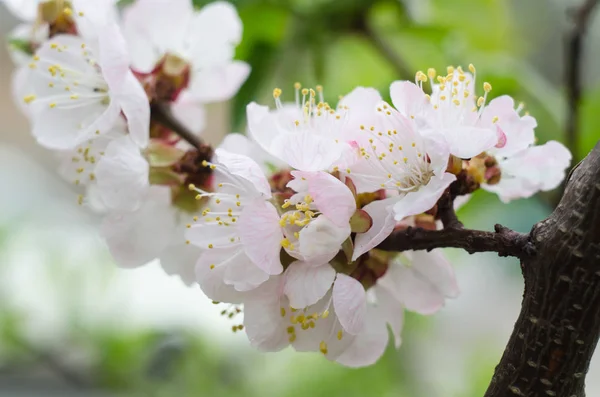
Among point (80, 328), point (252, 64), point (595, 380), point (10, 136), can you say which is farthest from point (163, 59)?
point (10, 136)

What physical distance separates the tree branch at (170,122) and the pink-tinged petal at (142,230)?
0.11ft

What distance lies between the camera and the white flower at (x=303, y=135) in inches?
11.3

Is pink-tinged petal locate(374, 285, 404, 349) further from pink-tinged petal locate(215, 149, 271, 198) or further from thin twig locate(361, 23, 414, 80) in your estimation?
thin twig locate(361, 23, 414, 80)

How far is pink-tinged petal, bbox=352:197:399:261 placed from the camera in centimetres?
27

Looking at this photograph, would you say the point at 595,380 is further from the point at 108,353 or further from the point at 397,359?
the point at 108,353

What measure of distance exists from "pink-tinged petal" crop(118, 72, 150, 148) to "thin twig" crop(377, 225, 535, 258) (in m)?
0.14

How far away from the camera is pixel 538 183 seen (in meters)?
0.33

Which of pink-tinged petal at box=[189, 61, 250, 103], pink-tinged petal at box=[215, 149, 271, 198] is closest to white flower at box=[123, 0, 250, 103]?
pink-tinged petal at box=[189, 61, 250, 103]

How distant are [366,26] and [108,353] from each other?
2.84ft

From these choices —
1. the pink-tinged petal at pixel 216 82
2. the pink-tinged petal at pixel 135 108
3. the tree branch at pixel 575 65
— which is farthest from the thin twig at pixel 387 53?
the pink-tinged petal at pixel 135 108

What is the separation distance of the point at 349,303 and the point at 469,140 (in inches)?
3.3

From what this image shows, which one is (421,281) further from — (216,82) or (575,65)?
(575,65)

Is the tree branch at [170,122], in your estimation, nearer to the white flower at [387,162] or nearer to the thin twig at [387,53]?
the white flower at [387,162]

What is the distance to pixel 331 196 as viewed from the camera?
284 mm
